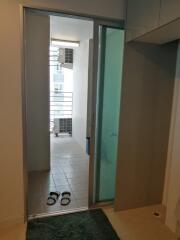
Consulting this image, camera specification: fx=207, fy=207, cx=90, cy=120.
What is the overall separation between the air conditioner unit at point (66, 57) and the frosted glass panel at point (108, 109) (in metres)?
3.80

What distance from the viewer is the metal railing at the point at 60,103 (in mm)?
6289

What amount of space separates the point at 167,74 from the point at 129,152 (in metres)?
0.99

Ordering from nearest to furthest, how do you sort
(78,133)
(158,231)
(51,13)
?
(51,13)
(158,231)
(78,133)

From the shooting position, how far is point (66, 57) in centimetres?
591

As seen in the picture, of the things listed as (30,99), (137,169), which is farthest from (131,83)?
(30,99)

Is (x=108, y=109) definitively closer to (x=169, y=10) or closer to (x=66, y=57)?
(x=169, y=10)

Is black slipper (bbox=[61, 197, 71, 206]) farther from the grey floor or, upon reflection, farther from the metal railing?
the metal railing

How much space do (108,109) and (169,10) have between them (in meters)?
1.19

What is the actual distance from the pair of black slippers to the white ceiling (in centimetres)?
265

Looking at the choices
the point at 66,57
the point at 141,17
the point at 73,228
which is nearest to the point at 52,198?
the point at 73,228

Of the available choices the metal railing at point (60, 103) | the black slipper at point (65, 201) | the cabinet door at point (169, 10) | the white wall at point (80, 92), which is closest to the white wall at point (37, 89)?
the black slipper at point (65, 201)

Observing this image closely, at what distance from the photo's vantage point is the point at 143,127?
7.75 feet

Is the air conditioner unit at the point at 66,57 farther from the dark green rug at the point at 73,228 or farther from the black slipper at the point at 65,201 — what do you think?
the dark green rug at the point at 73,228

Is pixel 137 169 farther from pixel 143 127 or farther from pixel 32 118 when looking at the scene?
pixel 32 118
